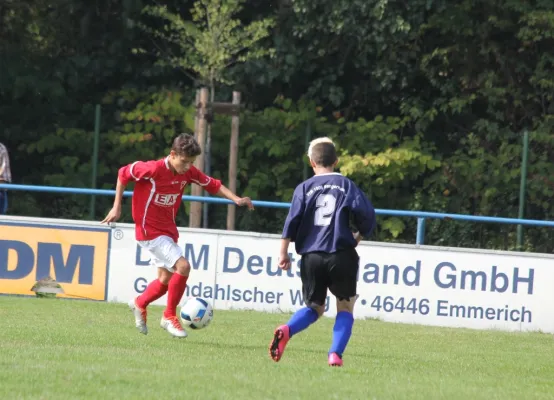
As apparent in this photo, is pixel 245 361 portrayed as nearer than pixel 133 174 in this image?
Yes

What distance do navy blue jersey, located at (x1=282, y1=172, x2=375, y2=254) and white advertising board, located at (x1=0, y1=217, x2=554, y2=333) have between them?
5.28 meters

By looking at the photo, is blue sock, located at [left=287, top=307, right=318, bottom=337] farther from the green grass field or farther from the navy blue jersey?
the navy blue jersey

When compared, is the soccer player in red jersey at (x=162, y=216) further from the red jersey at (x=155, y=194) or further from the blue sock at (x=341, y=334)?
the blue sock at (x=341, y=334)

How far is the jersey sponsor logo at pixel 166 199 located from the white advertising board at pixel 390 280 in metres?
3.62

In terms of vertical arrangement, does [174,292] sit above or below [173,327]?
above

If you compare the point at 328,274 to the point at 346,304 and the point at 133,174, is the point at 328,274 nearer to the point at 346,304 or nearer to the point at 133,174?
the point at 346,304

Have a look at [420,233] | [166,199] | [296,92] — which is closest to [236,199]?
[166,199]

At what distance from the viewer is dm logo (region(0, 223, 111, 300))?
14.4 m

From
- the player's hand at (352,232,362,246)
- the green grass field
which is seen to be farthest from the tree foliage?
the player's hand at (352,232,362,246)

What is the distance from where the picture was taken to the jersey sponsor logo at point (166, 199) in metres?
10.3

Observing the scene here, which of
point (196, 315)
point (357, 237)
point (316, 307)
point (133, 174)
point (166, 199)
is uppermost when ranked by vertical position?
point (133, 174)

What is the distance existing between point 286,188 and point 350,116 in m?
2.69

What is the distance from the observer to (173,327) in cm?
1013

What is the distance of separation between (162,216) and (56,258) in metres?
4.40
